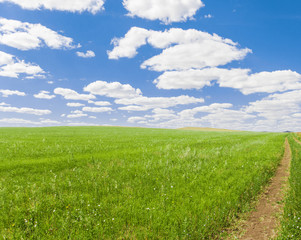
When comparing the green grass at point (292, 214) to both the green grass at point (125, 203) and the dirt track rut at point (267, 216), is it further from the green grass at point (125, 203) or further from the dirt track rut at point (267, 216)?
the green grass at point (125, 203)

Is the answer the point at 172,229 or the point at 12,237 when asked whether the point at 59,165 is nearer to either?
the point at 12,237

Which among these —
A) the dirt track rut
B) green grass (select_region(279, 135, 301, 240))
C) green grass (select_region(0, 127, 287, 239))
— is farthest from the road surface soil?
green grass (select_region(0, 127, 287, 239))

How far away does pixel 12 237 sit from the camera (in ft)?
12.7

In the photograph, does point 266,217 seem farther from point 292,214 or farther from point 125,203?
point 125,203

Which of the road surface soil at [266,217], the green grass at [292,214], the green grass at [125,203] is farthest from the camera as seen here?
the road surface soil at [266,217]

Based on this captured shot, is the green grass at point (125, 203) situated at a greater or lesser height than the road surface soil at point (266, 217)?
greater

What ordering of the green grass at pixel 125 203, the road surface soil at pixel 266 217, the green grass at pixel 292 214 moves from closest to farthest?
the green grass at pixel 125 203 → the green grass at pixel 292 214 → the road surface soil at pixel 266 217

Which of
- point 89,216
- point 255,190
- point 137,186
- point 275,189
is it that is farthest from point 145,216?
point 275,189

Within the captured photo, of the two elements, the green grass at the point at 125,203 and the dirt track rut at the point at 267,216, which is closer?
the green grass at the point at 125,203

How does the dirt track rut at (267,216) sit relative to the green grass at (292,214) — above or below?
below

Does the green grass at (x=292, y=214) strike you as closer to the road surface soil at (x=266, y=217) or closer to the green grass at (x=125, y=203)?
the road surface soil at (x=266, y=217)

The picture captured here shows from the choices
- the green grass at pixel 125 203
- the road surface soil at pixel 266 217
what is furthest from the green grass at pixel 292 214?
the green grass at pixel 125 203

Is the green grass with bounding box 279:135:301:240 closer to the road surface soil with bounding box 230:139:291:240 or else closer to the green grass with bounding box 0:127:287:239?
the road surface soil with bounding box 230:139:291:240

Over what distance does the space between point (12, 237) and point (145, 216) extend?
294 centimetres
